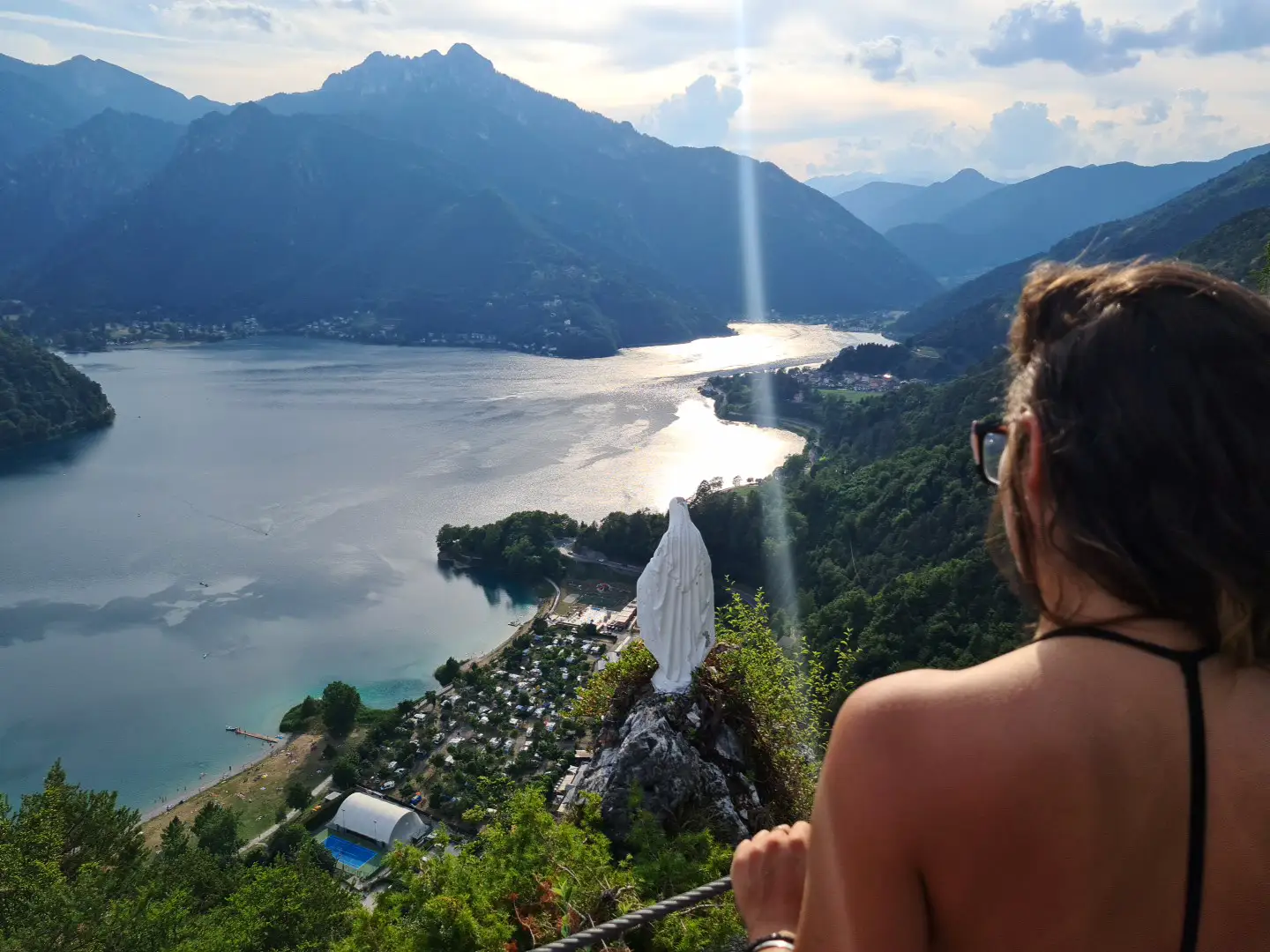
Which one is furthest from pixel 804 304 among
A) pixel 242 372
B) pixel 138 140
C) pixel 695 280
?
pixel 138 140

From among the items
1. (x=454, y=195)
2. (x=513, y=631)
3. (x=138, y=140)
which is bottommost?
(x=513, y=631)

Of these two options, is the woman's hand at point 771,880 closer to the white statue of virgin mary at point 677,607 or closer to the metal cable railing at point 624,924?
the metal cable railing at point 624,924

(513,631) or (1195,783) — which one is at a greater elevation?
(1195,783)

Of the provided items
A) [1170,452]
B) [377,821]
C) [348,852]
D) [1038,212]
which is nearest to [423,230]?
[377,821]

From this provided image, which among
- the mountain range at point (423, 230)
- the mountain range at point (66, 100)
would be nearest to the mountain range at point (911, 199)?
the mountain range at point (423, 230)

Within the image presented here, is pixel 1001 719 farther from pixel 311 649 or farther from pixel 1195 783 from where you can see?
pixel 311 649
